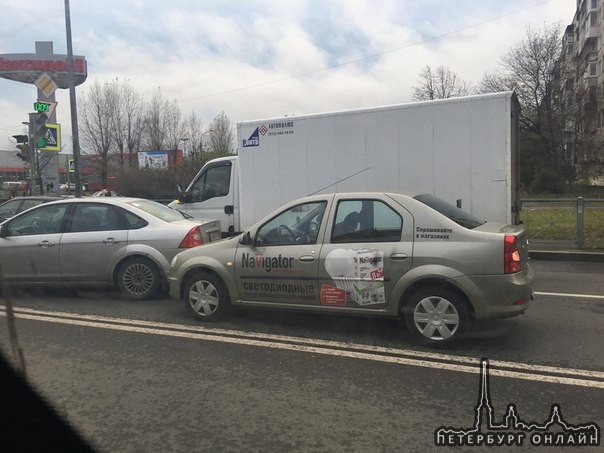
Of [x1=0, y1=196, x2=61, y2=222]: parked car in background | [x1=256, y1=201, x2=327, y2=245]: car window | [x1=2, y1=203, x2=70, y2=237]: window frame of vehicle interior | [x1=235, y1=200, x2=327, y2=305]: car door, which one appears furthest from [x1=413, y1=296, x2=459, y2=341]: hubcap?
[x1=0, y1=196, x2=61, y2=222]: parked car in background

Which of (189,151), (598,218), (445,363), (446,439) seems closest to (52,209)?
(445,363)

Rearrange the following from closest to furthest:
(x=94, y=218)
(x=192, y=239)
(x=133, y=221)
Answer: (x=192, y=239)
(x=133, y=221)
(x=94, y=218)

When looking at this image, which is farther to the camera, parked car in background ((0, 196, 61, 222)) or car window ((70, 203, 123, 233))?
parked car in background ((0, 196, 61, 222))

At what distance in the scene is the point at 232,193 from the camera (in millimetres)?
10336

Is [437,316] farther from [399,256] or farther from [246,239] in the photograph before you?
[246,239]

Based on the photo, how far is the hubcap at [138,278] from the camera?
6734 mm

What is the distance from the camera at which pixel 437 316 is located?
4605 mm

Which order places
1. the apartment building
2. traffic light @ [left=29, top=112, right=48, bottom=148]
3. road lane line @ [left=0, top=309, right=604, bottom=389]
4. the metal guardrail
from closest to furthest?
road lane line @ [left=0, top=309, right=604, bottom=389]
the metal guardrail
traffic light @ [left=29, top=112, right=48, bottom=148]
the apartment building

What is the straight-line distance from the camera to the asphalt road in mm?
3170

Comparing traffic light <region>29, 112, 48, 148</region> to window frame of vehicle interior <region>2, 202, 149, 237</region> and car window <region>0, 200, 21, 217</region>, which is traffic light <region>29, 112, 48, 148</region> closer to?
car window <region>0, 200, 21, 217</region>

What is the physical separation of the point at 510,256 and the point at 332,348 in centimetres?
187

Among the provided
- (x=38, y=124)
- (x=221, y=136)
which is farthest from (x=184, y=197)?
(x=221, y=136)

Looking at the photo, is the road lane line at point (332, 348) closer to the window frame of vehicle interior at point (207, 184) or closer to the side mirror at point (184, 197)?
the side mirror at point (184, 197)

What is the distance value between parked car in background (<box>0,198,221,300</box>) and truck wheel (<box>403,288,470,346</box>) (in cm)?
334
